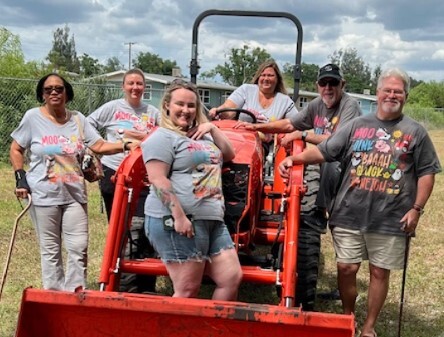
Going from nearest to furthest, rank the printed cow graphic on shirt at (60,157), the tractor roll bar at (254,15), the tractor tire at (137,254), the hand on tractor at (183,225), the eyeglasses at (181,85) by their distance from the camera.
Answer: the hand on tractor at (183,225), the eyeglasses at (181,85), the printed cow graphic on shirt at (60,157), the tractor tire at (137,254), the tractor roll bar at (254,15)

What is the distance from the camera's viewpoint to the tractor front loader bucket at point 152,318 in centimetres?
310

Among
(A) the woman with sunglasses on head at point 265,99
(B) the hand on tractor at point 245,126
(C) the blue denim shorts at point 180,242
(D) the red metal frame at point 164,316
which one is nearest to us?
(D) the red metal frame at point 164,316

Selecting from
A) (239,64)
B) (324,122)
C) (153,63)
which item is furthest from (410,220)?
(153,63)

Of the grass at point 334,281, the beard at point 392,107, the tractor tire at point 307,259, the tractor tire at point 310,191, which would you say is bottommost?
the grass at point 334,281

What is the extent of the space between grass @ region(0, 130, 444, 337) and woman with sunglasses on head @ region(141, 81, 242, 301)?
1662mm

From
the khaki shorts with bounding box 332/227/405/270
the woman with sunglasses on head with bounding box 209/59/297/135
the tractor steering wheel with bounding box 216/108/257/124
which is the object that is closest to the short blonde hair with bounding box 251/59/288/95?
the woman with sunglasses on head with bounding box 209/59/297/135

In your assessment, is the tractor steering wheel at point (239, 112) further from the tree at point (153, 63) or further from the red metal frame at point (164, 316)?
the tree at point (153, 63)

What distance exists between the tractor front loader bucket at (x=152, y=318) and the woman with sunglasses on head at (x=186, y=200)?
0.93 feet

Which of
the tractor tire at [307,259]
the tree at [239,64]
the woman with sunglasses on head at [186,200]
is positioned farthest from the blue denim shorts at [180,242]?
the tree at [239,64]

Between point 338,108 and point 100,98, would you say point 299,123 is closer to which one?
point 338,108

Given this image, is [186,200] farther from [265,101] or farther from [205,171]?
[265,101]

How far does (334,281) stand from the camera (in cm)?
588

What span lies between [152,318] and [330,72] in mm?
2328

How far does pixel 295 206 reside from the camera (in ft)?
12.8
